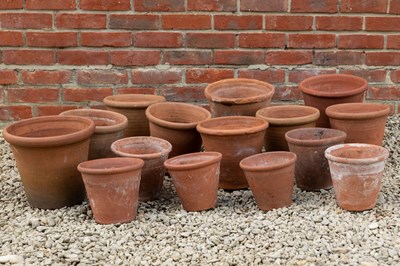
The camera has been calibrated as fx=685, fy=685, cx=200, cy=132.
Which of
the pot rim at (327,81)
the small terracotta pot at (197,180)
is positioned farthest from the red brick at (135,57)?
the small terracotta pot at (197,180)

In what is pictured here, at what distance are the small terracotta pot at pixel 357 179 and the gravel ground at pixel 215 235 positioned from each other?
0.06m

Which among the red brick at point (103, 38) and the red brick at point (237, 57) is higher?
the red brick at point (103, 38)

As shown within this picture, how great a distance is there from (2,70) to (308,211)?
2277 mm

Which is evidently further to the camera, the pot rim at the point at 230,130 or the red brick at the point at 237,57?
the red brick at the point at 237,57

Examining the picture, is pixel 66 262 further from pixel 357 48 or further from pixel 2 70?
pixel 357 48

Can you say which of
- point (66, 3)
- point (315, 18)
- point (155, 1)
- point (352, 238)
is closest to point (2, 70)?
point (66, 3)

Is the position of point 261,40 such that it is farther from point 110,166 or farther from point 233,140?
point 110,166

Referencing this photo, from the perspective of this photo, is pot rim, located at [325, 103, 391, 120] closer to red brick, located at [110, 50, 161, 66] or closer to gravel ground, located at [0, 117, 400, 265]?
gravel ground, located at [0, 117, 400, 265]

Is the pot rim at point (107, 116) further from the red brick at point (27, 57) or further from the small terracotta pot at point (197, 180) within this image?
the red brick at point (27, 57)

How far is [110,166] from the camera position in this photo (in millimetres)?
3553

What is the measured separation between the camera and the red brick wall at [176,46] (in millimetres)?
4453

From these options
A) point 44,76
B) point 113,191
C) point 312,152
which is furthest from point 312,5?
point 113,191

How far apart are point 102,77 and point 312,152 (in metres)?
1.61

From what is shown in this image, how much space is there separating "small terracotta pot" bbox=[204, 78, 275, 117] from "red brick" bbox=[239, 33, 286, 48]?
0.38m
